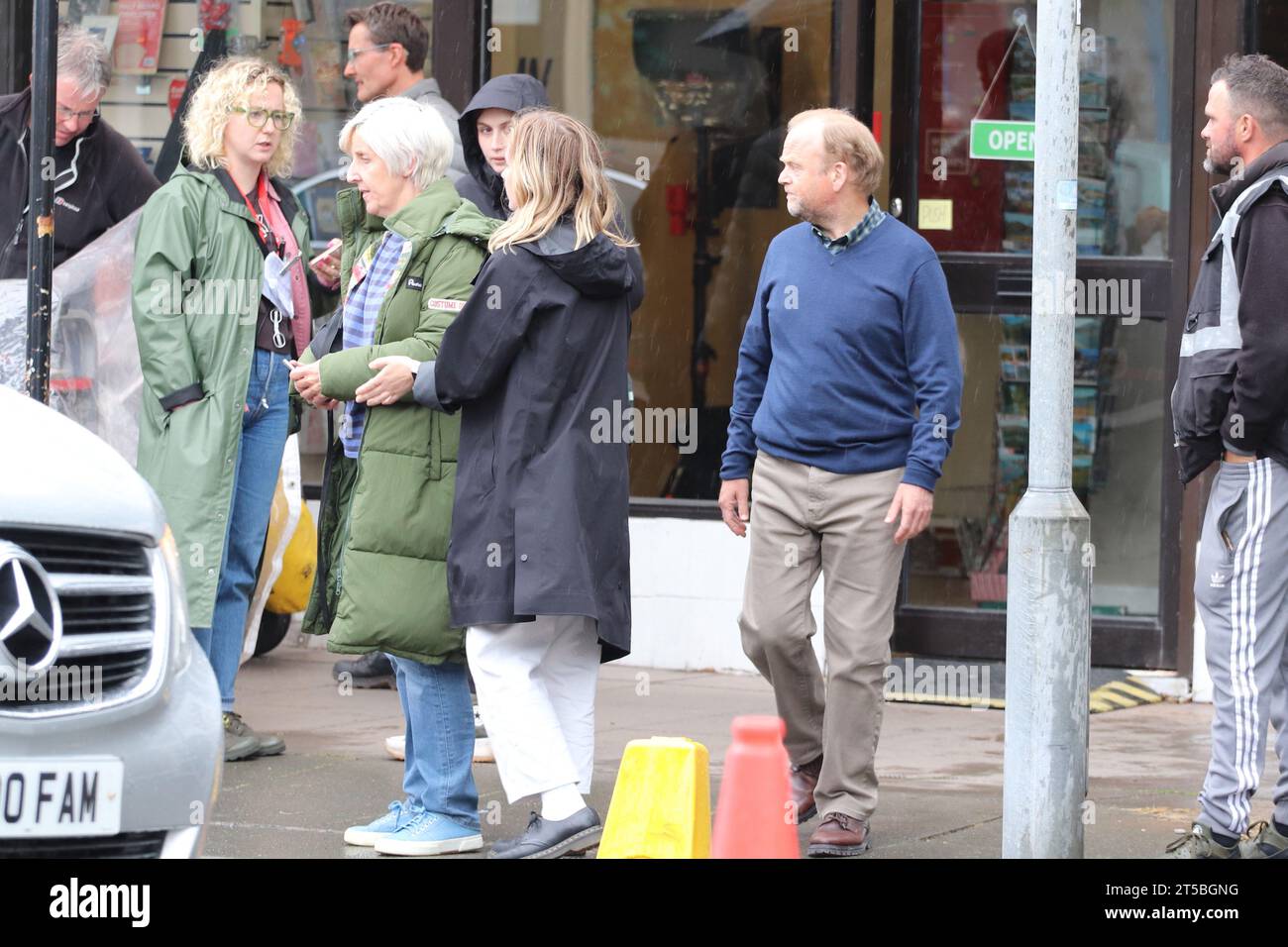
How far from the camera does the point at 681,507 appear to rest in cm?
891

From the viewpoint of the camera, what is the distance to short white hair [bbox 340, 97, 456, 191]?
19.2 feet

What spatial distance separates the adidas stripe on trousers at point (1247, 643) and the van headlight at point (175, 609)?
9.05ft

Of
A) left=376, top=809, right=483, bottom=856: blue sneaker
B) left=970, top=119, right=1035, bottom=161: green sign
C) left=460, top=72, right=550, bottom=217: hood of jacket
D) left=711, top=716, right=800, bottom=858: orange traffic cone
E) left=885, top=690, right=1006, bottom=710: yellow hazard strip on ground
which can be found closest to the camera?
left=711, top=716, right=800, bottom=858: orange traffic cone

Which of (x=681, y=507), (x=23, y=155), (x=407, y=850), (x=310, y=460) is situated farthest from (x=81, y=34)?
(x=407, y=850)

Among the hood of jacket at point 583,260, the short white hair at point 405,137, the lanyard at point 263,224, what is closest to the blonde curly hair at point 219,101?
the lanyard at point 263,224

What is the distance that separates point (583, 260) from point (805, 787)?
1.77 metres

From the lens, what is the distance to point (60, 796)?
3.92 m

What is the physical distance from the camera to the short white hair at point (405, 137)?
231 inches

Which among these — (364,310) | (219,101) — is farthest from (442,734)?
(219,101)

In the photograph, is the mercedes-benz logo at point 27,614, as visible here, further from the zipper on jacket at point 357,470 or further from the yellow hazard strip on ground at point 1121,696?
the yellow hazard strip on ground at point 1121,696

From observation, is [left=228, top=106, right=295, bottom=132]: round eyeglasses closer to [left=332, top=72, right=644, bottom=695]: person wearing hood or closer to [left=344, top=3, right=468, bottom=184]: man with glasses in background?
[left=332, top=72, right=644, bottom=695]: person wearing hood

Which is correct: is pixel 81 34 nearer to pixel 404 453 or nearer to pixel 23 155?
pixel 23 155

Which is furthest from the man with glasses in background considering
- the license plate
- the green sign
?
the license plate

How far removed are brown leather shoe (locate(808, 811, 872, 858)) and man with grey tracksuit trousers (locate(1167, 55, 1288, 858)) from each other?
0.86 m
